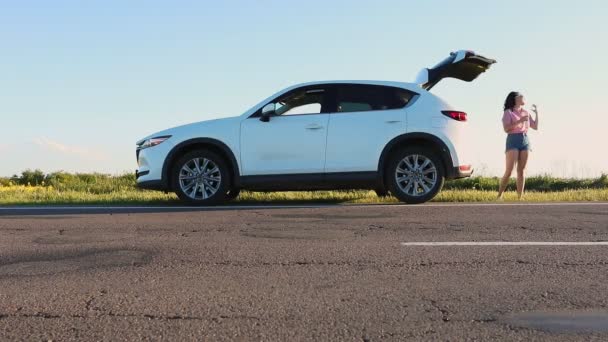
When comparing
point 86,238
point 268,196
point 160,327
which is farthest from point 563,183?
point 160,327

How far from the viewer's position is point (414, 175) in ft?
30.5

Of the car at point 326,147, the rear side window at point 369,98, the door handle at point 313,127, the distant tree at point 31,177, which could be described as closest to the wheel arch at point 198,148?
the car at point 326,147

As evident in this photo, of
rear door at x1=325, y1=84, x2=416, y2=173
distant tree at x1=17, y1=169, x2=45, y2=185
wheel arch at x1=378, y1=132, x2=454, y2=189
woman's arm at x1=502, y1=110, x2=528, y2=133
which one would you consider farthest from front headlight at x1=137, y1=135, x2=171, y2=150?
distant tree at x1=17, y1=169, x2=45, y2=185

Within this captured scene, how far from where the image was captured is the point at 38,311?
3.73 m

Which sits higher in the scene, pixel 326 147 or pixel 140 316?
pixel 326 147

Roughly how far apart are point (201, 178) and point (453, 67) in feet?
14.3

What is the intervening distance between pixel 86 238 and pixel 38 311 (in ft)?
8.25

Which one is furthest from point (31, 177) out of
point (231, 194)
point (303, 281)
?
point (303, 281)

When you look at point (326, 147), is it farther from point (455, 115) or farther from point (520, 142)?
point (520, 142)

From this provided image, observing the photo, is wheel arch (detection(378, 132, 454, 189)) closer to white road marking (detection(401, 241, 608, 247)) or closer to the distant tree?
white road marking (detection(401, 241, 608, 247))

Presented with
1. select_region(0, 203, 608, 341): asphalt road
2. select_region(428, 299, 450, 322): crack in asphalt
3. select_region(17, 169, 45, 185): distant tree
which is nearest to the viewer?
select_region(0, 203, 608, 341): asphalt road

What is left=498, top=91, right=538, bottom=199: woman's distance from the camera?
10.3 meters

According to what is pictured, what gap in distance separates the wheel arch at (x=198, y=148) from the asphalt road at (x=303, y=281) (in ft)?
7.19

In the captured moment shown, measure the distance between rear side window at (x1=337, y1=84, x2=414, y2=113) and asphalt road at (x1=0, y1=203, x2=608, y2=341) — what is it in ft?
8.77
